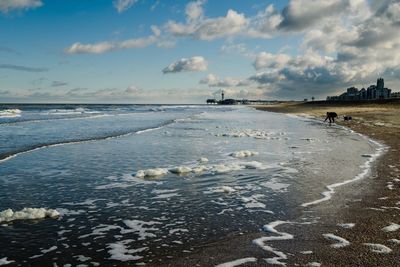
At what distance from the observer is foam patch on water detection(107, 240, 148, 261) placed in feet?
22.0

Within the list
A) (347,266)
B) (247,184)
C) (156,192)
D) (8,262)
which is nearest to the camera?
(347,266)

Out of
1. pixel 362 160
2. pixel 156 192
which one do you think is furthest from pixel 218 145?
pixel 156 192

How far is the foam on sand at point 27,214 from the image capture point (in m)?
8.90

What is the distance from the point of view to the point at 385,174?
46.1 ft

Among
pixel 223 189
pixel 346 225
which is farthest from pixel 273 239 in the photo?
pixel 223 189

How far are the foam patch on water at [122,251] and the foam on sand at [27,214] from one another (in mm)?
2582

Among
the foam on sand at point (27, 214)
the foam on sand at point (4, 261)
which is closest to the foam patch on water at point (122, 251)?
the foam on sand at point (4, 261)

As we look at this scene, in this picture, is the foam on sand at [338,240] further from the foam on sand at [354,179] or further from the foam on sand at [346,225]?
the foam on sand at [354,179]

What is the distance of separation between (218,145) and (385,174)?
1137 centimetres

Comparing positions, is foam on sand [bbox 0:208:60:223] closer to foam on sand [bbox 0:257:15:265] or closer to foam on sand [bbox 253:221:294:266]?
foam on sand [bbox 0:257:15:265]

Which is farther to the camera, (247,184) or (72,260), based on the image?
(247,184)

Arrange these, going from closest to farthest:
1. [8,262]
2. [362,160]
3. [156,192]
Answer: [8,262] < [156,192] < [362,160]

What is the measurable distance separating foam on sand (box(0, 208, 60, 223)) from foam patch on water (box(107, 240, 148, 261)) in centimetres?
258

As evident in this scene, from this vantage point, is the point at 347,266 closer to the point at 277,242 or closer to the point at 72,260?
Result: the point at 277,242
